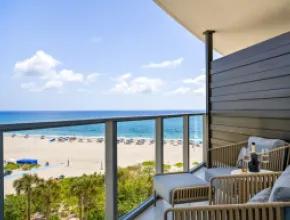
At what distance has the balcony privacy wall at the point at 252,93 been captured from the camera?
3473mm

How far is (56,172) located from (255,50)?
3.43 meters

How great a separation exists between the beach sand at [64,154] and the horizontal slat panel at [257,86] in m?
2.13

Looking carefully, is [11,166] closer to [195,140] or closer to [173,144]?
[173,144]

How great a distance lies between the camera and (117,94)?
2538 centimetres

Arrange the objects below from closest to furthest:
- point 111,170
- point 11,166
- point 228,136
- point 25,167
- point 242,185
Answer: point 11,166 < point 25,167 < point 242,185 < point 111,170 < point 228,136

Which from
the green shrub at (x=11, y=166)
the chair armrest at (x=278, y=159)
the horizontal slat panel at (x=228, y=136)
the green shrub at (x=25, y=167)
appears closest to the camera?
the green shrub at (x=11, y=166)

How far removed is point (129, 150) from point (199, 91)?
2332 centimetres

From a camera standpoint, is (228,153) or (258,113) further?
(228,153)

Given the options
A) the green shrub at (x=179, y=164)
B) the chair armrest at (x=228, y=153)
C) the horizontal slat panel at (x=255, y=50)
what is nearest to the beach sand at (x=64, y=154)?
the green shrub at (x=179, y=164)

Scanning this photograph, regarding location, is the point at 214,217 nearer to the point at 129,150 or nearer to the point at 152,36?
the point at 129,150

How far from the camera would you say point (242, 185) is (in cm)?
201

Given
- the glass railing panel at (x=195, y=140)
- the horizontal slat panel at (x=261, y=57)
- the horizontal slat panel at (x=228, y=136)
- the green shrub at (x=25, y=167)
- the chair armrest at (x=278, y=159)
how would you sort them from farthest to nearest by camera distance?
the glass railing panel at (x=195, y=140) → the horizontal slat panel at (x=228, y=136) → the horizontal slat panel at (x=261, y=57) → the chair armrest at (x=278, y=159) → the green shrub at (x=25, y=167)

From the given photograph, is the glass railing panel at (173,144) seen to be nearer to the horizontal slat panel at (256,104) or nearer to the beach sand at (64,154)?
the beach sand at (64,154)

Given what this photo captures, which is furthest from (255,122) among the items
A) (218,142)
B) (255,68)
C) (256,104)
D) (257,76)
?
(218,142)
